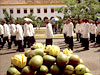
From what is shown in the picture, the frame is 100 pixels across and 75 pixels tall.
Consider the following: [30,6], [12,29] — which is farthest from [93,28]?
[30,6]

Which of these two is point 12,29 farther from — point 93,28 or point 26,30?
point 93,28

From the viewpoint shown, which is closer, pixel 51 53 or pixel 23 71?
pixel 23 71

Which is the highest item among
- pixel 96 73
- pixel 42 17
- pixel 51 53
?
pixel 42 17

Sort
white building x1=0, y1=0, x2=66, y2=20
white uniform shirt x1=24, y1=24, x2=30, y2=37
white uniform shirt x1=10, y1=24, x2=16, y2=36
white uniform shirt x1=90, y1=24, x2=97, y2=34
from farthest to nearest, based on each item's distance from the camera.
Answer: white building x1=0, y1=0, x2=66, y2=20 < white uniform shirt x1=90, y1=24, x2=97, y2=34 < white uniform shirt x1=10, y1=24, x2=16, y2=36 < white uniform shirt x1=24, y1=24, x2=30, y2=37

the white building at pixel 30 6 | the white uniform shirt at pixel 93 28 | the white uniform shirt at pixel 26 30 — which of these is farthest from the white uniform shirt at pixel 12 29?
the white building at pixel 30 6

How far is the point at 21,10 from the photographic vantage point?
49.8 meters

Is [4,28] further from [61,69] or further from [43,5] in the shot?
[43,5]

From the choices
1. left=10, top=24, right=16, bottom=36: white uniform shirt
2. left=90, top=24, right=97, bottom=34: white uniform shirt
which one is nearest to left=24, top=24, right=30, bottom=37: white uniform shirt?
left=10, top=24, right=16, bottom=36: white uniform shirt

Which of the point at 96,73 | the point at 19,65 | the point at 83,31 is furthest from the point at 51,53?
the point at 83,31

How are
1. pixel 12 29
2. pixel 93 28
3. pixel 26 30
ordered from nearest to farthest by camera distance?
pixel 26 30 → pixel 12 29 → pixel 93 28

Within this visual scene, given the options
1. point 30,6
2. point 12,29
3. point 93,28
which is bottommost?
point 93,28

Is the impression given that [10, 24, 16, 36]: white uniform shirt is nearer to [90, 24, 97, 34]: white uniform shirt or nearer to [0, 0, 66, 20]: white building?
[90, 24, 97, 34]: white uniform shirt

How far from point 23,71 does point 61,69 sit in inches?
26.0

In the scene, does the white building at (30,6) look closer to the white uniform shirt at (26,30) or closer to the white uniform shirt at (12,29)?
the white uniform shirt at (12,29)
